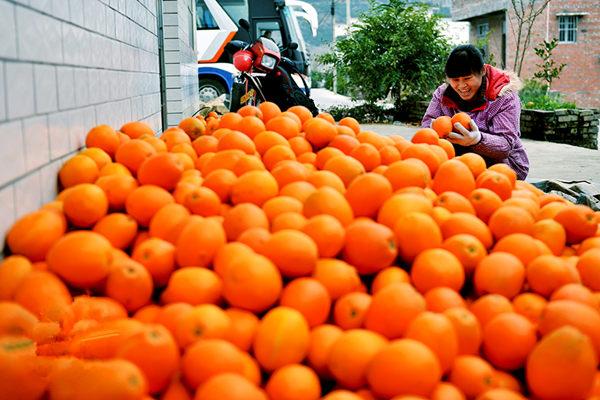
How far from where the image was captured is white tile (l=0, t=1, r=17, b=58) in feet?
4.93

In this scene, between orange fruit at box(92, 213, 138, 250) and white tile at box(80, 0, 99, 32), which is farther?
white tile at box(80, 0, 99, 32)

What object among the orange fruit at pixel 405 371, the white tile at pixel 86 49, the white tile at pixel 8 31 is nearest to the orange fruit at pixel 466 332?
the orange fruit at pixel 405 371

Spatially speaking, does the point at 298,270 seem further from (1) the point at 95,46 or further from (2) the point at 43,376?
(1) the point at 95,46

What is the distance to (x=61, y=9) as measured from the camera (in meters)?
2.04

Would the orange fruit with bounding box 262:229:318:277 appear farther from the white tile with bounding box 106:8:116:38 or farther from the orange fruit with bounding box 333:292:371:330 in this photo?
the white tile with bounding box 106:8:116:38

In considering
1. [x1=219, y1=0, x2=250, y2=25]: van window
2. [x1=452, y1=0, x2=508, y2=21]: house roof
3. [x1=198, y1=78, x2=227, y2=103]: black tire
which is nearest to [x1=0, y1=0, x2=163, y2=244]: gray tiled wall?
[x1=198, y1=78, x2=227, y2=103]: black tire

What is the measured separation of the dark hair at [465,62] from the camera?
4113 mm

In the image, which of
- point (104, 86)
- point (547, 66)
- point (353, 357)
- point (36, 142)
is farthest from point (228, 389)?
point (547, 66)

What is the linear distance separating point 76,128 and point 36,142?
0.42 meters

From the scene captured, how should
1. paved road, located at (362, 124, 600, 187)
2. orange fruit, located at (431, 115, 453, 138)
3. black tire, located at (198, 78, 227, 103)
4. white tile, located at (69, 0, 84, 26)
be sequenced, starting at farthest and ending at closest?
1. black tire, located at (198, 78, 227, 103)
2. paved road, located at (362, 124, 600, 187)
3. orange fruit, located at (431, 115, 453, 138)
4. white tile, located at (69, 0, 84, 26)

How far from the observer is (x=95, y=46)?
8.21 feet

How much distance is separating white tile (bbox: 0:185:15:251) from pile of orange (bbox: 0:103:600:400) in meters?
0.05

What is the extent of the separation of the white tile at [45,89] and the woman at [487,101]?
2812 mm

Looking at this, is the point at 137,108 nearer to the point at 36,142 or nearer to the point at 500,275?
the point at 36,142
